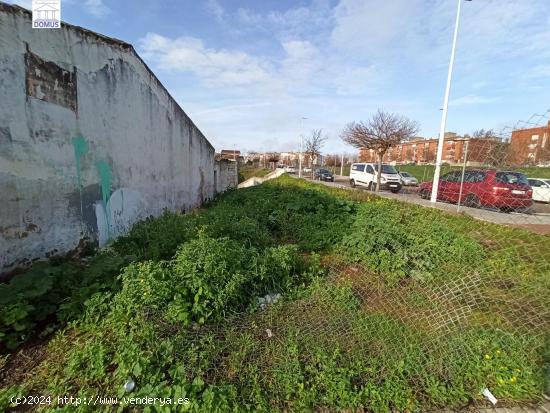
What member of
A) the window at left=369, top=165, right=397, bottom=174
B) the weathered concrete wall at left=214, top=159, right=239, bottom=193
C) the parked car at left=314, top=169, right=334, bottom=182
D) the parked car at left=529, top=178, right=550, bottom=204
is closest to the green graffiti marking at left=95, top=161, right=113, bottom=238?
the weathered concrete wall at left=214, top=159, right=239, bottom=193

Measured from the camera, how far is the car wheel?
26.5 ft

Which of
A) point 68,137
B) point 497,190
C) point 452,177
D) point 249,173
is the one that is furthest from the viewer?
point 249,173

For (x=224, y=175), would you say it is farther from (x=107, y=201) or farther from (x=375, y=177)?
(x=107, y=201)

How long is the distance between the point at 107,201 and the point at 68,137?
1.38m

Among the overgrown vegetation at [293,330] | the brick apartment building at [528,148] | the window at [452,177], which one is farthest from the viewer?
the window at [452,177]

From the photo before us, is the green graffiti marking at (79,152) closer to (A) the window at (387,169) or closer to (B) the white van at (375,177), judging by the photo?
(B) the white van at (375,177)

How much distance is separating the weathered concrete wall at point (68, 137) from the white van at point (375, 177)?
15.1 metres

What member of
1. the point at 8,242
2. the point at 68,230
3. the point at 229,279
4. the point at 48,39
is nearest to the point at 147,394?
the point at 229,279

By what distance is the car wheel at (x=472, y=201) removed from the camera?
26.5ft

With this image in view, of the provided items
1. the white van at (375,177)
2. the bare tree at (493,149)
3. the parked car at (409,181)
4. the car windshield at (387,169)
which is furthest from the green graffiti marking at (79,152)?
the parked car at (409,181)

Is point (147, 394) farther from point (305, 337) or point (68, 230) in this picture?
point (68, 230)

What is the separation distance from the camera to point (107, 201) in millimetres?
5191

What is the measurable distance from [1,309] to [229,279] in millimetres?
2105

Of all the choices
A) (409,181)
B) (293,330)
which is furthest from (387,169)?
(293,330)
